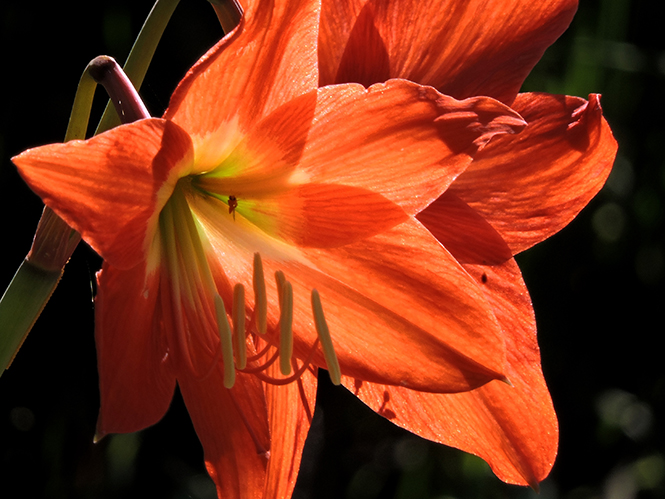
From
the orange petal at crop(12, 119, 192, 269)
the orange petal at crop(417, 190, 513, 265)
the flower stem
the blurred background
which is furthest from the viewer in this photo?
the blurred background

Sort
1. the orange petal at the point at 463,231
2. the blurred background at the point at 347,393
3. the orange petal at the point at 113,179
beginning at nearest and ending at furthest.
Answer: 1. the orange petal at the point at 113,179
2. the orange petal at the point at 463,231
3. the blurred background at the point at 347,393

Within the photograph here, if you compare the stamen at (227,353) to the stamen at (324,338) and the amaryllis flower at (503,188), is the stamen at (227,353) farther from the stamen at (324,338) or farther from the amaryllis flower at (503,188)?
the amaryllis flower at (503,188)

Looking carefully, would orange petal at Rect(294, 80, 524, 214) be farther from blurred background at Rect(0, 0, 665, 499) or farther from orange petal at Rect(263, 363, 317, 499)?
blurred background at Rect(0, 0, 665, 499)

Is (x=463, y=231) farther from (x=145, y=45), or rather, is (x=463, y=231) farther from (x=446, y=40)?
(x=145, y=45)

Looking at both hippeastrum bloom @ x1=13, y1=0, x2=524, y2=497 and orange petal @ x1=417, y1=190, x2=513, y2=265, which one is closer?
hippeastrum bloom @ x1=13, y1=0, x2=524, y2=497

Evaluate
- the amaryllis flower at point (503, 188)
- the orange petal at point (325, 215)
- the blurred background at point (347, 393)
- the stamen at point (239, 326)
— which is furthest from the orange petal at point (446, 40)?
the blurred background at point (347, 393)

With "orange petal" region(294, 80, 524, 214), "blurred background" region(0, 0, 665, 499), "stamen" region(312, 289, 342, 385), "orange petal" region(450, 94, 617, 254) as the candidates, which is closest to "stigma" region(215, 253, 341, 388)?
"stamen" region(312, 289, 342, 385)

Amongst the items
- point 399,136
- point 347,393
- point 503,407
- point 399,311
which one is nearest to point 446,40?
point 399,136
